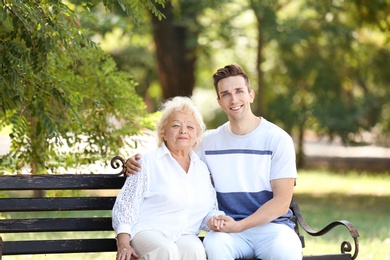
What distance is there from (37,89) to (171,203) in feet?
5.09

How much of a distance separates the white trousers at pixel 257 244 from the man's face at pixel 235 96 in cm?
74

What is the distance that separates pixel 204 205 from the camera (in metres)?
5.32

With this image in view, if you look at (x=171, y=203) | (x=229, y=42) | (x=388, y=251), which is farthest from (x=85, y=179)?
(x=229, y=42)

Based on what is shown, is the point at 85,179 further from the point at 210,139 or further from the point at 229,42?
the point at 229,42

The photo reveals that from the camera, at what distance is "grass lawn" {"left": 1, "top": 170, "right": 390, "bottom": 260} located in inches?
337

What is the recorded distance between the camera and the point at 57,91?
235 inches

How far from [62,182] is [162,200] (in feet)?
2.43

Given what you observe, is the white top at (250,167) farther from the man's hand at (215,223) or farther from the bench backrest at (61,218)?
the bench backrest at (61,218)

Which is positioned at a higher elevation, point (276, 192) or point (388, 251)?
point (276, 192)

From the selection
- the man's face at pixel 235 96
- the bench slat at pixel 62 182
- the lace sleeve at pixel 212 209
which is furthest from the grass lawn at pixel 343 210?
the man's face at pixel 235 96

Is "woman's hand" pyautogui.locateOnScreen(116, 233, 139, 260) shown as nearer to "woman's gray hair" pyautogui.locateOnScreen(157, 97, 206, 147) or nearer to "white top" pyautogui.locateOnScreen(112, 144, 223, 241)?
"white top" pyautogui.locateOnScreen(112, 144, 223, 241)

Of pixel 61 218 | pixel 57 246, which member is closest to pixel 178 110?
pixel 61 218

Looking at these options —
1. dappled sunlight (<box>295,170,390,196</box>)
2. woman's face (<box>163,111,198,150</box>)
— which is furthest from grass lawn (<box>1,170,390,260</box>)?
woman's face (<box>163,111,198,150</box>)

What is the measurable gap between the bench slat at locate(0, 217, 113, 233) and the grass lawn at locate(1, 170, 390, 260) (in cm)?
249
